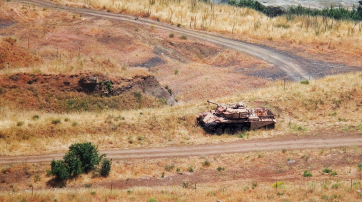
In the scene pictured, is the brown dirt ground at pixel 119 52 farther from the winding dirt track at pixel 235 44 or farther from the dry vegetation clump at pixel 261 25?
the dry vegetation clump at pixel 261 25

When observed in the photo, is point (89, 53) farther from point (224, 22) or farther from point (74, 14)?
point (224, 22)

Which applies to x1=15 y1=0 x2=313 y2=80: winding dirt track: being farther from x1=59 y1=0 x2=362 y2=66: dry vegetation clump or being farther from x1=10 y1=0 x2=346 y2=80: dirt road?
x1=59 y1=0 x2=362 y2=66: dry vegetation clump

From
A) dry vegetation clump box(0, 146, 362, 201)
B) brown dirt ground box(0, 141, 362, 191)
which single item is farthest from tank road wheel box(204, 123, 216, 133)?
dry vegetation clump box(0, 146, 362, 201)

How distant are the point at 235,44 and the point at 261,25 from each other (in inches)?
359

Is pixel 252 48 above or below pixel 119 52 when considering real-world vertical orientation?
above

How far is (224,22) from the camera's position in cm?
7706

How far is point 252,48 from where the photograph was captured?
69.4 m

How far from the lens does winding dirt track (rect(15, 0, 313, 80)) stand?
63.1m

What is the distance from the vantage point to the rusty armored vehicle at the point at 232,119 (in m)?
43.6

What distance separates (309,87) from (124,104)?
18.8 m

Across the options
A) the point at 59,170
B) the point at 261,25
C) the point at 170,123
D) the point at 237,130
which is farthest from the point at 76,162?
the point at 261,25

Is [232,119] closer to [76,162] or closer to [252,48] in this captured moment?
[76,162]

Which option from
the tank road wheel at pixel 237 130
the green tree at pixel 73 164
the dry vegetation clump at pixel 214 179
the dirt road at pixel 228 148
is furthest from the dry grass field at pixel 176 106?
the tank road wheel at pixel 237 130

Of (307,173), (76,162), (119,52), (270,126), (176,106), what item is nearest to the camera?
(307,173)
